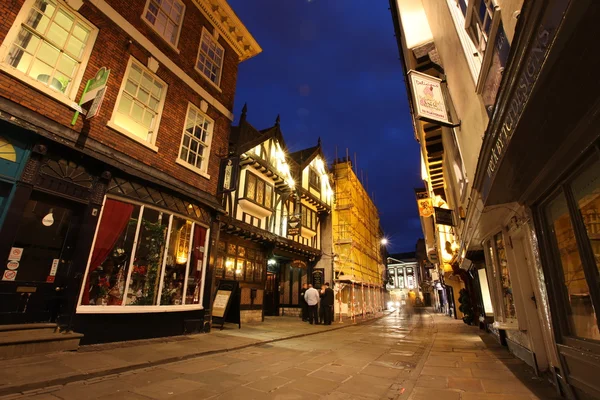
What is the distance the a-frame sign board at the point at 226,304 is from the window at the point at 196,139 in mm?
4160

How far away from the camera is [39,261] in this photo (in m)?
5.74

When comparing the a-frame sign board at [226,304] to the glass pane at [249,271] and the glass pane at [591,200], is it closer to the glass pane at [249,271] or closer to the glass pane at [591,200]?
the glass pane at [249,271]

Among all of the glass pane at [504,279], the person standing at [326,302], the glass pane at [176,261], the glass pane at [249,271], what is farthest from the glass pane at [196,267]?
the glass pane at [504,279]

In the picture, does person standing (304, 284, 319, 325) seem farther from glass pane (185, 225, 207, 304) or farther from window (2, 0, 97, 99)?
window (2, 0, 97, 99)

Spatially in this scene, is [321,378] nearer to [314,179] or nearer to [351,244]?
[314,179]

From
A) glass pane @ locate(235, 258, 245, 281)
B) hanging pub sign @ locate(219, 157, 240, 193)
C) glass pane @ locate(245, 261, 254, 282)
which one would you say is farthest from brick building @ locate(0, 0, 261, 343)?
glass pane @ locate(245, 261, 254, 282)

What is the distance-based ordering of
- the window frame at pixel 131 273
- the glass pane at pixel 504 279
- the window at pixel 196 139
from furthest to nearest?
the window at pixel 196 139, the glass pane at pixel 504 279, the window frame at pixel 131 273

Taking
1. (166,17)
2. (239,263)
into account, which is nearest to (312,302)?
(239,263)

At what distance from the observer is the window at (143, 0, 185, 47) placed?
871 centimetres

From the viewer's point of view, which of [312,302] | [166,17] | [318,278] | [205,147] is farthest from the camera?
[318,278]

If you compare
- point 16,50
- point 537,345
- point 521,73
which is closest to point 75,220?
point 16,50

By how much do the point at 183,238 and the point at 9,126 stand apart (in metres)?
4.53

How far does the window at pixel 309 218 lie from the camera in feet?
59.2

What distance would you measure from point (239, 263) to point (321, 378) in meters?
8.76
